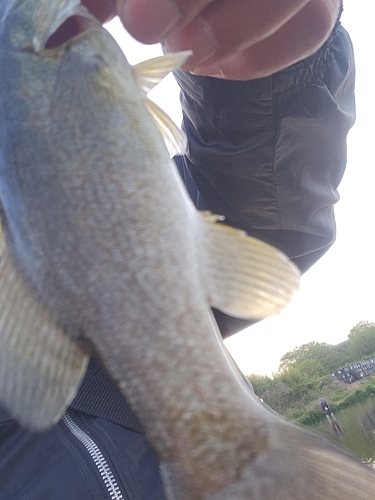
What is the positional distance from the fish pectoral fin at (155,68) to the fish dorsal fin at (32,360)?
628 millimetres

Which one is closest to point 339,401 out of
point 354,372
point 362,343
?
point 354,372

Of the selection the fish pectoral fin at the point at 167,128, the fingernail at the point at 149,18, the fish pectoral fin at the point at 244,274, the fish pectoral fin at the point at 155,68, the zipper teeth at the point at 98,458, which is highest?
the fingernail at the point at 149,18

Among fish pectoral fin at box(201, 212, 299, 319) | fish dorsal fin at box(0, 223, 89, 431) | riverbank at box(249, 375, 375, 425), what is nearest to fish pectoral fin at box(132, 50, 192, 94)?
fish pectoral fin at box(201, 212, 299, 319)

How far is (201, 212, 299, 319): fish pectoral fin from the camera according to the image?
115cm

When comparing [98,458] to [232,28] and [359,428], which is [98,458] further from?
[359,428]

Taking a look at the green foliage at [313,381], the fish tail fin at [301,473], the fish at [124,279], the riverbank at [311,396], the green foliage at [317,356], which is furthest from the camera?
the green foliage at [317,356]

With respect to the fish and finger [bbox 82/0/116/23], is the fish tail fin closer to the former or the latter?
the fish

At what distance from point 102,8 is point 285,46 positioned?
0.53m

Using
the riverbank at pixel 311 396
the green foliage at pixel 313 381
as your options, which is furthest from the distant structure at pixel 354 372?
the green foliage at pixel 313 381

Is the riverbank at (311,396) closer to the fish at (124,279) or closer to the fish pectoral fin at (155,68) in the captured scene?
the fish at (124,279)

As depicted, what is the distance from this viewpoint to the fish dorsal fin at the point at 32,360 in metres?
1.01

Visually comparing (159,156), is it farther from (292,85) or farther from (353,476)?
(292,85)

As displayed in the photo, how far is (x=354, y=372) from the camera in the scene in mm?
37094

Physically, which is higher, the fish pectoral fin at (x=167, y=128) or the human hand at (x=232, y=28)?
the human hand at (x=232, y=28)
